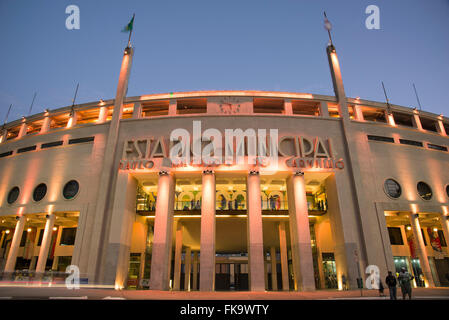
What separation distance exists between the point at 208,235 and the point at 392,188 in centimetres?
1944

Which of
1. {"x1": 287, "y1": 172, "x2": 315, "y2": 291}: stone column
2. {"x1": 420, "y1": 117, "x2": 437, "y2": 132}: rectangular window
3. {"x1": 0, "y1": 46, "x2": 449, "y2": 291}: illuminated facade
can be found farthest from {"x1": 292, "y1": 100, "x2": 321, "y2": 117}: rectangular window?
{"x1": 420, "y1": 117, "x2": 437, "y2": 132}: rectangular window

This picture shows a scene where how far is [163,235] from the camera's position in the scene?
79.2ft

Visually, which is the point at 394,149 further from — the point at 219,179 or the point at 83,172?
the point at 83,172

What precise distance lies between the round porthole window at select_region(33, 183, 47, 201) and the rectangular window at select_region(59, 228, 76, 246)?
6527 millimetres

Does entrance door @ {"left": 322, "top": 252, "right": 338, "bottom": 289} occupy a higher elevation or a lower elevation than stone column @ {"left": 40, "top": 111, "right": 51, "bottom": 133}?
lower

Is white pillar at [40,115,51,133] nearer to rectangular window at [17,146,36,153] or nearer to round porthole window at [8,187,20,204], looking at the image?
rectangular window at [17,146,36,153]

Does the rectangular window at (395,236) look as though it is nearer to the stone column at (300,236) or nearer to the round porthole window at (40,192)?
the stone column at (300,236)

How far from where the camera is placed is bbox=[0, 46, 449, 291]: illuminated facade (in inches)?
948

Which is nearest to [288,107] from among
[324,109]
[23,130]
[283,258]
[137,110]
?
[324,109]

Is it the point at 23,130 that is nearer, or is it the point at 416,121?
the point at 416,121

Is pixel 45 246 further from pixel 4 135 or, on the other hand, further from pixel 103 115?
pixel 4 135

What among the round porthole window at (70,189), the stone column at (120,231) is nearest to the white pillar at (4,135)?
the round porthole window at (70,189)

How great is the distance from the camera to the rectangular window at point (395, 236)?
3147 cm
